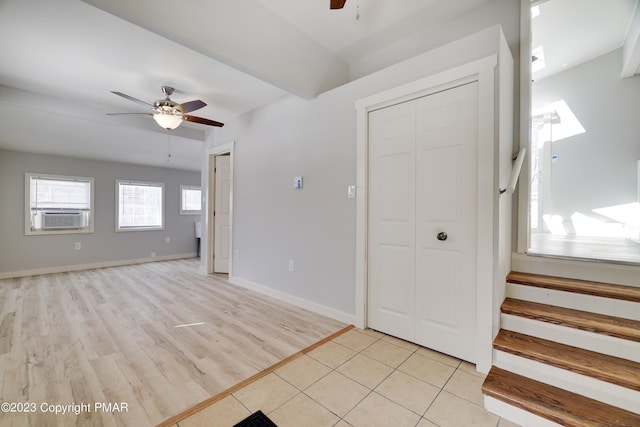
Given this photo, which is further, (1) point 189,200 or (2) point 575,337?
(1) point 189,200

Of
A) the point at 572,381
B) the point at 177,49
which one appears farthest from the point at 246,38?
the point at 572,381

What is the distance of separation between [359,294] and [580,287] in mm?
1606

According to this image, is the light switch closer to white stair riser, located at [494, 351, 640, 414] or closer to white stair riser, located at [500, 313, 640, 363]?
white stair riser, located at [500, 313, 640, 363]

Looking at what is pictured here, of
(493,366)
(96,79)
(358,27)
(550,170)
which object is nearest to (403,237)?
(493,366)

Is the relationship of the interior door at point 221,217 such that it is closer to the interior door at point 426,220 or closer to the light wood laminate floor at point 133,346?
the light wood laminate floor at point 133,346

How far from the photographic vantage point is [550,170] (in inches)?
183

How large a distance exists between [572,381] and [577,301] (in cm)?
58

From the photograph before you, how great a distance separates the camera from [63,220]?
5.28 meters

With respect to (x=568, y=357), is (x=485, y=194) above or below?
above

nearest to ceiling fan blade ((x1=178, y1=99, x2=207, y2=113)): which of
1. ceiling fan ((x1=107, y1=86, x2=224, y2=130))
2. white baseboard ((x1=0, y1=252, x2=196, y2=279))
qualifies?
ceiling fan ((x1=107, y1=86, x2=224, y2=130))

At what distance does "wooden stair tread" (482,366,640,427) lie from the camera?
121cm

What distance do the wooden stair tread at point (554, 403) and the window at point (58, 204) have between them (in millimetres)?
7342

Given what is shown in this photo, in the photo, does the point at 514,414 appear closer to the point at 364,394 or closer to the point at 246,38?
the point at 364,394

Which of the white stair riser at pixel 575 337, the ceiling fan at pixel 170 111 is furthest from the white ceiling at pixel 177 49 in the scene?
the white stair riser at pixel 575 337
